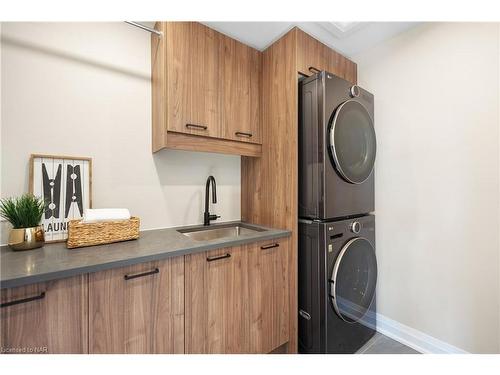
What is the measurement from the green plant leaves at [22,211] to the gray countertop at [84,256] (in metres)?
0.14

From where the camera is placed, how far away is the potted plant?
39.6 inches

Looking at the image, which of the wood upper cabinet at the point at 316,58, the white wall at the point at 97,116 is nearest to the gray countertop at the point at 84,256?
the white wall at the point at 97,116

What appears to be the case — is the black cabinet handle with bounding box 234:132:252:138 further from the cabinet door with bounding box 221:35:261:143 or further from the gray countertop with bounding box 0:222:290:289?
the gray countertop with bounding box 0:222:290:289

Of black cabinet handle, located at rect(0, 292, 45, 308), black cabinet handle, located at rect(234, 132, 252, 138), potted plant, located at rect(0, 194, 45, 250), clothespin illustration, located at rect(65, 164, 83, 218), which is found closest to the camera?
black cabinet handle, located at rect(0, 292, 45, 308)

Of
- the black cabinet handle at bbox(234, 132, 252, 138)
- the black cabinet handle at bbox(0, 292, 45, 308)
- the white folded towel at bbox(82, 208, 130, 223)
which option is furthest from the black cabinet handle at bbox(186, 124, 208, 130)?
the black cabinet handle at bbox(0, 292, 45, 308)

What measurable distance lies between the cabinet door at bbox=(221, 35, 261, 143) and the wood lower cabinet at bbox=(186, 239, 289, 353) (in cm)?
83

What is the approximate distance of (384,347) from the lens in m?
1.61

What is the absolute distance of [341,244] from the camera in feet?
4.73

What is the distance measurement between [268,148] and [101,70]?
121cm

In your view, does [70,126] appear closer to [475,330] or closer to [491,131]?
[491,131]

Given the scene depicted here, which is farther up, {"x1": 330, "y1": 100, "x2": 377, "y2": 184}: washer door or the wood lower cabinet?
{"x1": 330, "y1": 100, "x2": 377, "y2": 184}: washer door

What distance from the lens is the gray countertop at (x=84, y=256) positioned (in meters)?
0.75

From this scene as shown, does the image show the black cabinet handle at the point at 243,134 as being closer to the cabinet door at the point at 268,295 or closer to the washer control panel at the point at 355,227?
the cabinet door at the point at 268,295

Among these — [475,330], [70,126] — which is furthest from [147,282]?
[475,330]
